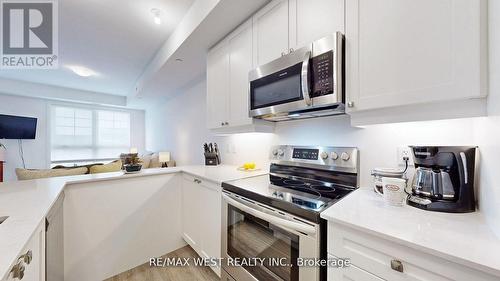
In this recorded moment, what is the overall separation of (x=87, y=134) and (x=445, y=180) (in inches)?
279

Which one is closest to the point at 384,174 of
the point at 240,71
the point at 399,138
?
the point at 399,138

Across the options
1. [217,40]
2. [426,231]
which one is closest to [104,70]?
[217,40]

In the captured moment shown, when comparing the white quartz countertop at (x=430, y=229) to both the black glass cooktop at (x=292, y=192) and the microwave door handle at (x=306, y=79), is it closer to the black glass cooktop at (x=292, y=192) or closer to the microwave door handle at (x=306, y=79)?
the black glass cooktop at (x=292, y=192)

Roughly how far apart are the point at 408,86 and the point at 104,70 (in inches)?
170

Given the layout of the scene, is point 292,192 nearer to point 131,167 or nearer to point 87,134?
point 131,167

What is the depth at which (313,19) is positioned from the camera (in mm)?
1208

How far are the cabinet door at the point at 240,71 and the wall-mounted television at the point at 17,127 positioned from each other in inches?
214

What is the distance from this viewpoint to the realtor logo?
1878mm

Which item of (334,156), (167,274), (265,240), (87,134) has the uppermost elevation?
(87,134)

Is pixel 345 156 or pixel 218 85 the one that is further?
pixel 218 85

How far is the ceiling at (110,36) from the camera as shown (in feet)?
6.08

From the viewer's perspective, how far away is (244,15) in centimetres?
164

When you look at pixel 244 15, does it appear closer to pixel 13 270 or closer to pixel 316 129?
pixel 316 129

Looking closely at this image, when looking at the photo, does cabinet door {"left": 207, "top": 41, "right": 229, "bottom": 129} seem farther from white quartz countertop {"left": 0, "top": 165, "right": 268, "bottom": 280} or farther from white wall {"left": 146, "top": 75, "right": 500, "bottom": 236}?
white quartz countertop {"left": 0, "top": 165, "right": 268, "bottom": 280}
